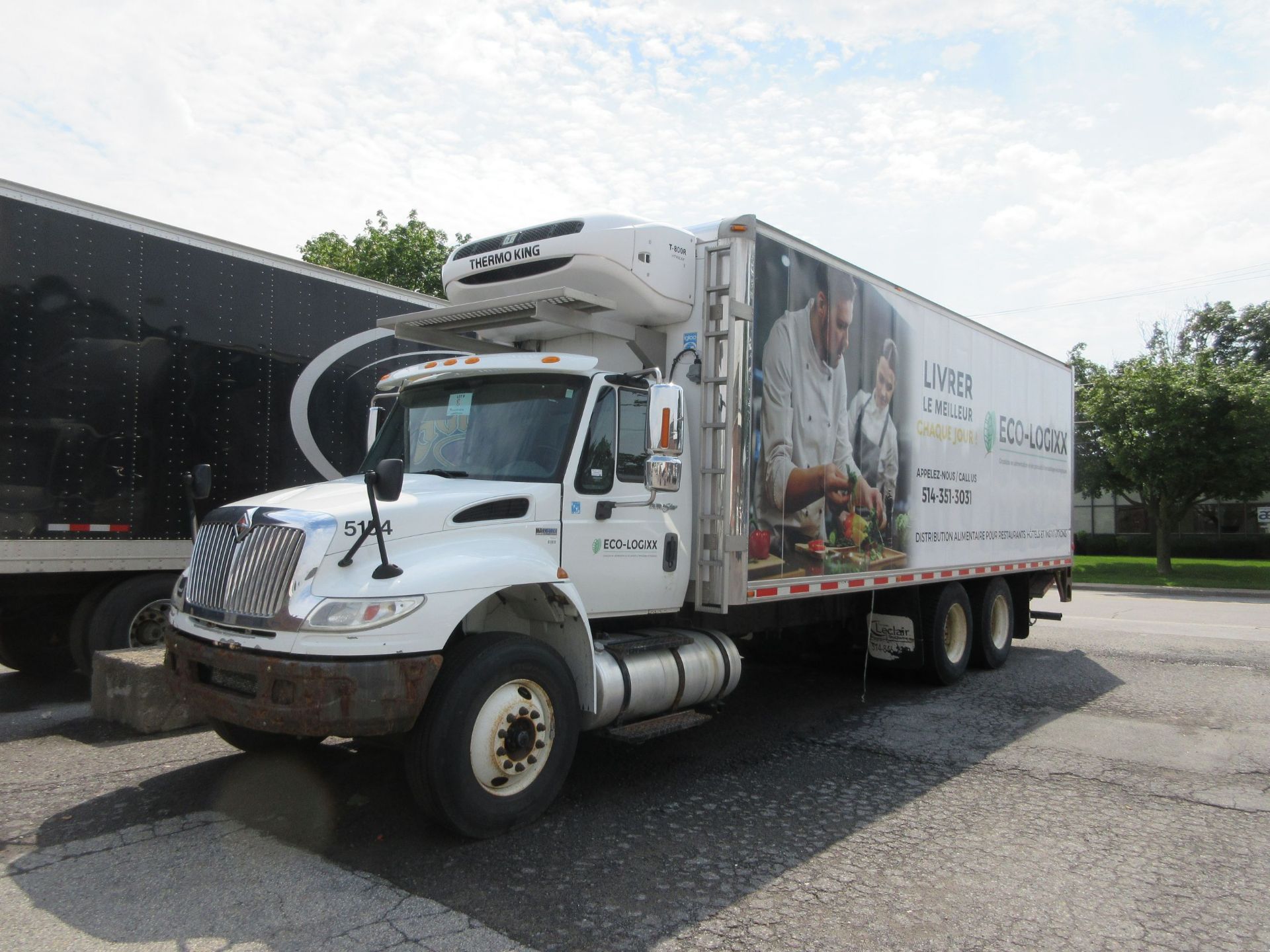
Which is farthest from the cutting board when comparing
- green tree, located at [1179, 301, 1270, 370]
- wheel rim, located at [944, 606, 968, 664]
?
green tree, located at [1179, 301, 1270, 370]

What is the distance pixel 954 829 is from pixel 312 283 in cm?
725

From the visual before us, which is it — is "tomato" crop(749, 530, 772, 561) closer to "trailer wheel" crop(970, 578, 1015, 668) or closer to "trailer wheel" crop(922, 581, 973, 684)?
"trailer wheel" crop(922, 581, 973, 684)

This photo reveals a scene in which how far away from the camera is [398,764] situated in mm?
6242

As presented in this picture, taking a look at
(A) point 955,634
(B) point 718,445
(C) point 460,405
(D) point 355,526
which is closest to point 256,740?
(D) point 355,526

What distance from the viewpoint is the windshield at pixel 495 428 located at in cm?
571

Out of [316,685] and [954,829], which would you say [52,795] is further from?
[954,829]

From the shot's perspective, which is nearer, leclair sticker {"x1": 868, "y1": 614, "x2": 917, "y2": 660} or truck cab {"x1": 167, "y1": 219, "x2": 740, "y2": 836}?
truck cab {"x1": 167, "y1": 219, "x2": 740, "y2": 836}

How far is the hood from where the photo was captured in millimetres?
4859

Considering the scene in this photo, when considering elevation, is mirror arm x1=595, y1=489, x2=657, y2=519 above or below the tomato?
above

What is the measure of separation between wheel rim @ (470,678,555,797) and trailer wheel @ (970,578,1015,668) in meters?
6.68

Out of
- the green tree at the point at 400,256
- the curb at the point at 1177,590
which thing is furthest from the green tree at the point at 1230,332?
the green tree at the point at 400,256

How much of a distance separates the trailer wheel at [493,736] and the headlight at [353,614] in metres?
0.46

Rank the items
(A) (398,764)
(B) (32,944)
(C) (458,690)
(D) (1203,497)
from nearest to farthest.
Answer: (B) (32,944), (C) (458,690), (A) (398,764), (D) (1203,497)

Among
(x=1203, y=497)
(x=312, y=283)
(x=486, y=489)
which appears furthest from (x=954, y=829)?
(x=1203, y=497)
